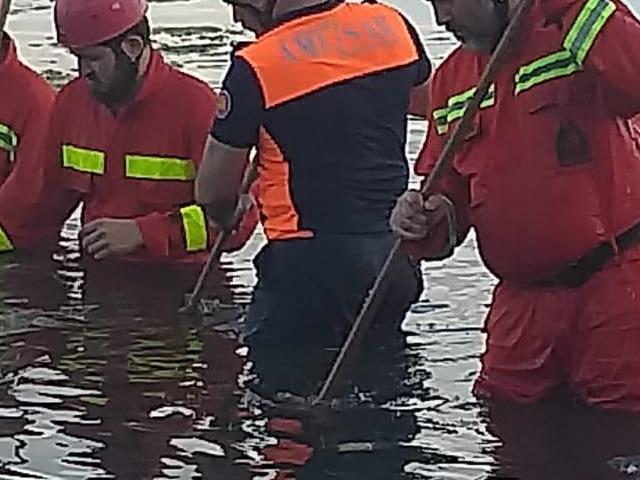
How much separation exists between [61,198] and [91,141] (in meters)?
0.41

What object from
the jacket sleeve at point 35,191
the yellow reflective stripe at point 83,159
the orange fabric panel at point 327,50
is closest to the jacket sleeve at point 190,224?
the yellow reflective stripe at point 83,159

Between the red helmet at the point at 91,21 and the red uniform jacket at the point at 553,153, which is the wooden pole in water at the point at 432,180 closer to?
the red uniform jacket at the point at 553,153

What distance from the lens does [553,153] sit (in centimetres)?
619

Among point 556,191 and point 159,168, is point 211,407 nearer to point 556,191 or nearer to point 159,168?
point 556,191

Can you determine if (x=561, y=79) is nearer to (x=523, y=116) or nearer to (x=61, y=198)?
(x=523, y=116)

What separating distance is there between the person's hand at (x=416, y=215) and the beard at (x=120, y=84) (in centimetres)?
230

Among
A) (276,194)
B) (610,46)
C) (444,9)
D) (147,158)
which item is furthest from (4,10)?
(610,46)

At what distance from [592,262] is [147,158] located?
2.82 m

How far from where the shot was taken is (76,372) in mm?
7547

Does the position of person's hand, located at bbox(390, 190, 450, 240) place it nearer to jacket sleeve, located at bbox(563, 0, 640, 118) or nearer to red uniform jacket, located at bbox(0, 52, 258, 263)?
jacket sleeve, located at bbox(563, 0, 640, 118)

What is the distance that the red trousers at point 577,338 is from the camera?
630 centimetres

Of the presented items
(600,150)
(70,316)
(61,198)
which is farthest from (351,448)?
(61,198)

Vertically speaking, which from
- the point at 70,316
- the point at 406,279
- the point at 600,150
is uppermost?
the point at 600,150

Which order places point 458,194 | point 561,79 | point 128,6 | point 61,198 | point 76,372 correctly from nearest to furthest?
point 561,79 → point 458,194 → point 76,372 → point 128,6 → point 61,198
